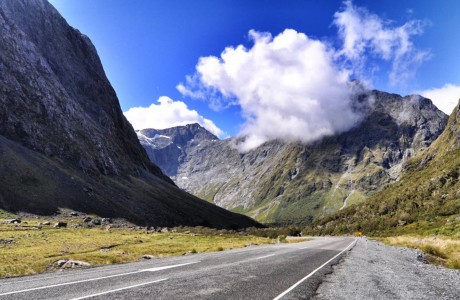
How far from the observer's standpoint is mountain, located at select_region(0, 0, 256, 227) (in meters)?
109

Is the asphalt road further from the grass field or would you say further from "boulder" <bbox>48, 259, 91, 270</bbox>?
"boulder" <bbox>48, 259, 91, 270</bbox>

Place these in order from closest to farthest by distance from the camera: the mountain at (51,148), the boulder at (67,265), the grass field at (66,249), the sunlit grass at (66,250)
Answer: the boulder at (67,265) < the sunlit grass at (66,250) < the grass field at (66,249) < the mountain at (51,148)

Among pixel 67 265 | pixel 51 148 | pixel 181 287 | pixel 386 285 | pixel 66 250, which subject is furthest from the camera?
pixel 51 148

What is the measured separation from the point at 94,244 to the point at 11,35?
14287 cm

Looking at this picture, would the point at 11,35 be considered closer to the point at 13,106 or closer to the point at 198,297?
the point at 13,106

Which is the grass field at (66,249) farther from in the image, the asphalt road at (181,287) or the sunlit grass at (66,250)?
the asphalt road at (181,287)

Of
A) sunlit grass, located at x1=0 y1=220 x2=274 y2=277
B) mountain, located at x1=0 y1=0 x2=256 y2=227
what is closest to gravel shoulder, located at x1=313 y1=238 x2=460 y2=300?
sunlit grass, located at x1=0 y1=220 x2=274 y2=277

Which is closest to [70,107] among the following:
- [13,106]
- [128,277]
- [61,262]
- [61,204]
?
[13,106]

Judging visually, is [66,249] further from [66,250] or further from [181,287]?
[181,287]

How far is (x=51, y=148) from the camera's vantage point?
13925 cm

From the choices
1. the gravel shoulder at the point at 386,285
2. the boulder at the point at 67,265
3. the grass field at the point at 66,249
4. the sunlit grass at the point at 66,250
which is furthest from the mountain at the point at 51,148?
the gravel shoulder at the point at 386,285

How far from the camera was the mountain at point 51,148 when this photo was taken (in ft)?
357

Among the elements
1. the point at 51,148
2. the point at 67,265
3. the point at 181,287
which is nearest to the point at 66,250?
the point at 67,265

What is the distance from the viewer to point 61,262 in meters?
24.8
